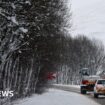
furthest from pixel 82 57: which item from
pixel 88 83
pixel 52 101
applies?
pixel 52 101

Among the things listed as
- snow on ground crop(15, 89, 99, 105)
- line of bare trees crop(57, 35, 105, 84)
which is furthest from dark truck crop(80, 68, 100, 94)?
line of bare trees crop(57, 35, 105, 84)

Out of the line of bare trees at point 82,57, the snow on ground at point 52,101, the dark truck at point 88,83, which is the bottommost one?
the snow on ground at point 52,101

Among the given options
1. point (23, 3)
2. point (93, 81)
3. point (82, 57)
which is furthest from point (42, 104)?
point (82, 57)

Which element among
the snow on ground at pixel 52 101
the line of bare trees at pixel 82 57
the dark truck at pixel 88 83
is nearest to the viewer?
the snow on ground at pixel 52 101

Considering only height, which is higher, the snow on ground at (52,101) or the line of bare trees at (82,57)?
the line of bare trees at (82,57)

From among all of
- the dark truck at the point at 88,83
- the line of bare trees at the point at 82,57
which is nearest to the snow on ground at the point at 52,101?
the dark truck at the point at 88,83

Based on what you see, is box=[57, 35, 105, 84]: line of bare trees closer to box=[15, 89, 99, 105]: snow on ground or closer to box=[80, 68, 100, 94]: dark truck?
box=[80, 68, 100, 94]: dark truck

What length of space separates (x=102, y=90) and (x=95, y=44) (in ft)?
260

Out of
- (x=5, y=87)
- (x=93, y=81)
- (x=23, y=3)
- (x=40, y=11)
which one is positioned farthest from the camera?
(x=93, y=81)

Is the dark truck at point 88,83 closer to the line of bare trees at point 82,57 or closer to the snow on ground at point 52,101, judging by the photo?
the snow on ground at point 52,101

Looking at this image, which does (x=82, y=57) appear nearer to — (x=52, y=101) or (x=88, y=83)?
(x=88, y=83)

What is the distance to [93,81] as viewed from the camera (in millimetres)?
43281

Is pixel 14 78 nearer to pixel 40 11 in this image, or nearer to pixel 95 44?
pixel 40 11

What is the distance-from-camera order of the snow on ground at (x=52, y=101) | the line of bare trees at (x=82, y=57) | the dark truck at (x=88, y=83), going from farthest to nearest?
the line of bare trees at (x=82, y=57), the dark truck at (x=88, y=83), the snow on ground at (x=52, y=101)
